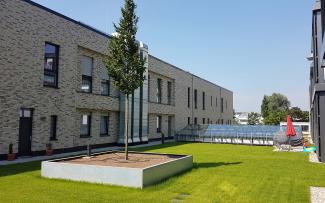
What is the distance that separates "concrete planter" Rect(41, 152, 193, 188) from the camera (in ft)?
31.2

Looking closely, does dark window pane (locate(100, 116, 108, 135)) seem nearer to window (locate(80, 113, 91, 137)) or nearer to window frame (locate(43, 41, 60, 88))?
window (locate(80, 113, 91, 137))

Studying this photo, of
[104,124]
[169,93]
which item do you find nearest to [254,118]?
[169,93]

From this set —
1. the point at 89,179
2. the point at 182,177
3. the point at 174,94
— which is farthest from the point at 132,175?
the point at 174,94

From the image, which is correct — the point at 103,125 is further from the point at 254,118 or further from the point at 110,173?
the point at 254,118

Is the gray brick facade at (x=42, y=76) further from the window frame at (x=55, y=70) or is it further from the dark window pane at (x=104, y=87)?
the dark window pane at (x=104, y=87)

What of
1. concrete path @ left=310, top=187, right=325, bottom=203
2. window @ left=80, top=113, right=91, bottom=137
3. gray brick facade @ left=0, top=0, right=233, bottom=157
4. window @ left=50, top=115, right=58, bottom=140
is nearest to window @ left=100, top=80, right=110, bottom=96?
gray brick facade @ left=0, top=0, right=233, bottom=157

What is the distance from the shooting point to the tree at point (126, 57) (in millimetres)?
13414

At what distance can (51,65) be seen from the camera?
61.4 ft

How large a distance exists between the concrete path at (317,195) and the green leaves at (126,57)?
8042 millimetres

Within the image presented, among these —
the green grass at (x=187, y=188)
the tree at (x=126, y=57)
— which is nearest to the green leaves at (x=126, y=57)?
the tree at (x=126, y=57)

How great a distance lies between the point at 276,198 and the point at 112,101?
17.6 metres

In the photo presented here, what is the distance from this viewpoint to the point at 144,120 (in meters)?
28.3

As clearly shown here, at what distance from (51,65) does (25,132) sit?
4.59 meters

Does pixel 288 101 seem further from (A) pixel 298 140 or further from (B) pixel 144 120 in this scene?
(B) pixel 144 120
